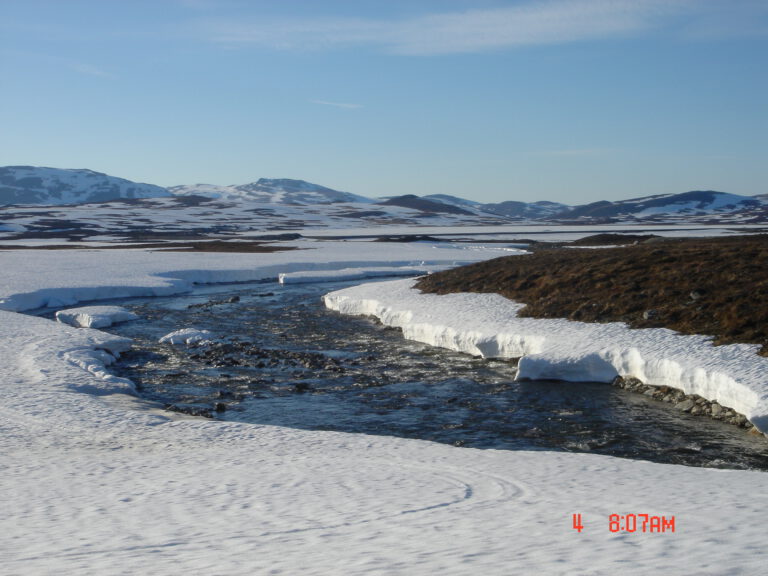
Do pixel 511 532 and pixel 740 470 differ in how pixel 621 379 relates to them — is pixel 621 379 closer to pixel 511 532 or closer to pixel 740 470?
pixel 740 470

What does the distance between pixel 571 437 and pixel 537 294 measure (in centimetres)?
1449

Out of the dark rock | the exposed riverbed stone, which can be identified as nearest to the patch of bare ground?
the exposed riverbed stone

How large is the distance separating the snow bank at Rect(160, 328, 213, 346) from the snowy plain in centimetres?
740

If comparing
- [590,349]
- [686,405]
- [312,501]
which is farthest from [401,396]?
[312,501]

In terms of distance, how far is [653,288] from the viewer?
26391 mm

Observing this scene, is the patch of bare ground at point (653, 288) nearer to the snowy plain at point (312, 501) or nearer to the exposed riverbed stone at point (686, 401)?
the exposed riverbed stone at point (686, 401)

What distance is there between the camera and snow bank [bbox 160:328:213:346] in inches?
1056

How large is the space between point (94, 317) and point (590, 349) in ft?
69.4

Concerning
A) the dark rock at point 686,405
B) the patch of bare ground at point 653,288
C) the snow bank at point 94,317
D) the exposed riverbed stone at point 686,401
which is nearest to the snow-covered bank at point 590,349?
the exposed riverbed stone at point 686,401

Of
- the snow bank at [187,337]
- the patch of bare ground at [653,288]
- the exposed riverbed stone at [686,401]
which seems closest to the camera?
the exposed riverbed stone at [686,401]

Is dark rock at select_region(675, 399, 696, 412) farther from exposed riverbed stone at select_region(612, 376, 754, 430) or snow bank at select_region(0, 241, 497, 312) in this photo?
Result: snow bank at select_region(0, 241, 497, 312)
